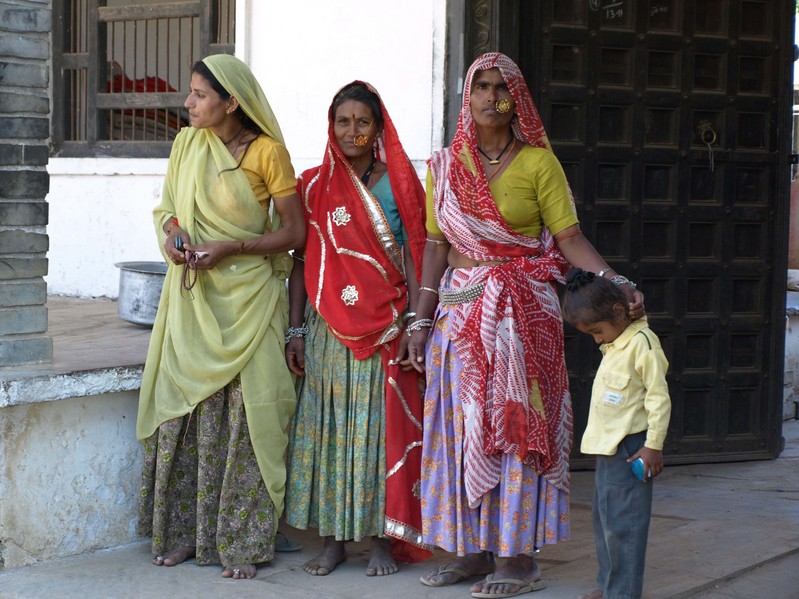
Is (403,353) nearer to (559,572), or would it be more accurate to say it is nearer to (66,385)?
(559,572)

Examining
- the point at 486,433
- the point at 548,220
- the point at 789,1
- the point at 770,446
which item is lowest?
the point at 770,446

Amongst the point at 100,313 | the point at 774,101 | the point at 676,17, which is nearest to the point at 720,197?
the point at 774,101

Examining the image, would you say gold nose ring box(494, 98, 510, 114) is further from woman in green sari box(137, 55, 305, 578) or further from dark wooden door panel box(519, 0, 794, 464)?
dark wooden door panel box(519, 0, 794, 464)

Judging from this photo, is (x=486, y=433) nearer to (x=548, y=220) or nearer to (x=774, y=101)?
(x=548, y=220)

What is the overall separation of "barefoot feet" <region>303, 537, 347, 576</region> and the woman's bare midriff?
1126 millimetres

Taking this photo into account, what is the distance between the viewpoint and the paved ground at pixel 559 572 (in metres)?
4.02

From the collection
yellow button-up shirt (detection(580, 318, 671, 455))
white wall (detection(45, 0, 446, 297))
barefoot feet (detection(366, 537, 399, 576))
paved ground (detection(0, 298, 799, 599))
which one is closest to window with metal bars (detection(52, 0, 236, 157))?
white wall (detection(45, 0, 446, 297))

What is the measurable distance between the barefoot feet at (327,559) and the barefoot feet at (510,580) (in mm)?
568

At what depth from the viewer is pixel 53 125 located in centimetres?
753

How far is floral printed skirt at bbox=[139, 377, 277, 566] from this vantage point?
4.19m

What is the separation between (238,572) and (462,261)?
53.7 inches

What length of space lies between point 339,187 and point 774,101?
2.91 m

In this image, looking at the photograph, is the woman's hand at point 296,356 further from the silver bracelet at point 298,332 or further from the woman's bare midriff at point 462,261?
the woman's bare midriff at point 462,261

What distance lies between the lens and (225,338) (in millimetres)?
4195
